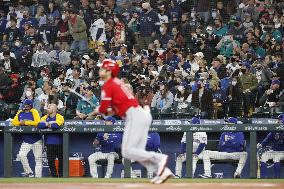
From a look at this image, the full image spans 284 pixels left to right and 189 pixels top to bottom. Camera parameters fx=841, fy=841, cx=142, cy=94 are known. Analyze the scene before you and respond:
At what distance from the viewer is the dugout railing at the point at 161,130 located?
16.2 metres

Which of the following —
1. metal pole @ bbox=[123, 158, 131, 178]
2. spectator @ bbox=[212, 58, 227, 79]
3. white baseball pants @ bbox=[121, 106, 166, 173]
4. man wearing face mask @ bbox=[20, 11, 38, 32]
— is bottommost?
metal pole @ bbox=[123, 158, 131, 178]

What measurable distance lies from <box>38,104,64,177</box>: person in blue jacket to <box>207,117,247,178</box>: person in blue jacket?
296 centimetres

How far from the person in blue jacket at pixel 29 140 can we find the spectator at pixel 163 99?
2.53m

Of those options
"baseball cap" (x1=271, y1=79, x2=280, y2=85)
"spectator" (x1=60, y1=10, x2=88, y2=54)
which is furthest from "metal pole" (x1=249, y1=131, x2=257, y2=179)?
"spectator" (x1=60, y1=10, x2=88, y2=54)

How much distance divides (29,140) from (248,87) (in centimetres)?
474

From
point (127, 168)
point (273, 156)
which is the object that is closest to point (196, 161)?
point (127, 168)

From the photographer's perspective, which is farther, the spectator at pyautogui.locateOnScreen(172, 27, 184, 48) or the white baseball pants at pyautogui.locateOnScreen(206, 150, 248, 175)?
the spectator at pyautogui.locateOnScreen(172, 27, 184, 48)

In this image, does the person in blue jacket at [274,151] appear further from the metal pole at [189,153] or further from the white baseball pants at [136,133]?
the white baseball pants at [136,133]

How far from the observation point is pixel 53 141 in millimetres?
16750

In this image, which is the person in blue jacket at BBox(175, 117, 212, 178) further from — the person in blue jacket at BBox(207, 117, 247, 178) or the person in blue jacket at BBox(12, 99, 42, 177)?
the person in blue jacket at BBox(12, 99, 42, 177)

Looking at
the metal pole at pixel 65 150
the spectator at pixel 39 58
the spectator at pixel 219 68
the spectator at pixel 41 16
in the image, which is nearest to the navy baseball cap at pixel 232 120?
the spectator at pixel 219 68

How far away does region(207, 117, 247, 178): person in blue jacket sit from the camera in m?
16.3

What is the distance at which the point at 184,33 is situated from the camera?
Answer: 20.8 m

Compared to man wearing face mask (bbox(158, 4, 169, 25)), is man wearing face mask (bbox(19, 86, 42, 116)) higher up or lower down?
lower down
